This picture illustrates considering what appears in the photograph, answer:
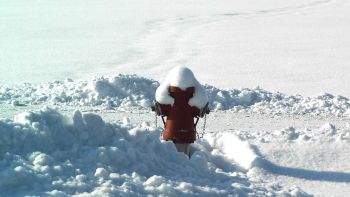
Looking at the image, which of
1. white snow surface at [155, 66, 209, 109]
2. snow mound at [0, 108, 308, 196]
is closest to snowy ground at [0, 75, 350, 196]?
snow mound at [0, 108, 308, 196]

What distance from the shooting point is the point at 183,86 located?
18.3ft

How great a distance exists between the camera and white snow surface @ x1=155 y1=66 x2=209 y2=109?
5570mm

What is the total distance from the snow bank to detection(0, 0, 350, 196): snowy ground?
0.02m

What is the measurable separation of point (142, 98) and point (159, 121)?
107cm

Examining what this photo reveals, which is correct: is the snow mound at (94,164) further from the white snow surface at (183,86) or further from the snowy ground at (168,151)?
the white snow surface at (183,86)

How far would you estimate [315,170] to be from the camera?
18.9 feet

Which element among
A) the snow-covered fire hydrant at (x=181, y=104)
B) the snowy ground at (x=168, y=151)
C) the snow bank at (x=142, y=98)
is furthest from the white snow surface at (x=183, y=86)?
the snow bank at (x=142, y=98)

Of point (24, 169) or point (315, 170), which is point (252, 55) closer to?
point (315, 170)

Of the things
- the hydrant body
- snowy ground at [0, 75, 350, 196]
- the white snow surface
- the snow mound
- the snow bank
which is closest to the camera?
the snow mound

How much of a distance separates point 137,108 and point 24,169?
4.97 metres

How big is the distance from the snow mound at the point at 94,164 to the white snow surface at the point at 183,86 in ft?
2.66

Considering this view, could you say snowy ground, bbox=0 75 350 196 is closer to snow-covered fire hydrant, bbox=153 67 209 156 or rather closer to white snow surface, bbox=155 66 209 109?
snow-covered fire hydrant, bbox=153 67 209 156

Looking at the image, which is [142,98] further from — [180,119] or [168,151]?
[168,151]

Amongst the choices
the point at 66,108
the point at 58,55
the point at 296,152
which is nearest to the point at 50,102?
the point at 66,108
